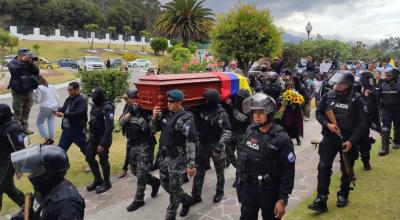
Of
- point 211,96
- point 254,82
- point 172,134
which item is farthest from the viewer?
point 254,82

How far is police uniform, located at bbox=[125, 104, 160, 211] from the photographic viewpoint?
5.91 meters

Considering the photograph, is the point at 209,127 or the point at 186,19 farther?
the point at 186,19

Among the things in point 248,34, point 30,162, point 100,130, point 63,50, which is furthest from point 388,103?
point 63,50

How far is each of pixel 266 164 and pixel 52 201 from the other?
2068mm

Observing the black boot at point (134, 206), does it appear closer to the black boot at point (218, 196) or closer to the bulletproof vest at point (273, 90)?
the black boot at point (218, 196)

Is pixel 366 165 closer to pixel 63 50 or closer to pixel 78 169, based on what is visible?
pixel 78 169

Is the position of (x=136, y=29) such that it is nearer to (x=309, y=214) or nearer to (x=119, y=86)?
(x=119, y=86)

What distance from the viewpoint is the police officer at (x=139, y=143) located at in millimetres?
5906

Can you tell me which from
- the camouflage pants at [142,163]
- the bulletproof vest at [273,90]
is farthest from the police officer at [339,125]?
the bulletproof vest at [273,90]

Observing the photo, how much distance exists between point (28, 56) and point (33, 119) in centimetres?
456

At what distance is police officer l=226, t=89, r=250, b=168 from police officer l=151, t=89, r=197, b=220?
1.58 m

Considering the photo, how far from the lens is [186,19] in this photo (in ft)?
137

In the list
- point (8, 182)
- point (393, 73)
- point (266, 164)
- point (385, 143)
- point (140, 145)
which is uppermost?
point (393, 73)

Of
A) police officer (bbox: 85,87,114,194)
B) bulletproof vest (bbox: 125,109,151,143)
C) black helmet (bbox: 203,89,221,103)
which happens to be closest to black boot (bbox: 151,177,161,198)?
bulletproof vest (bbox: 125,109,151,143)
